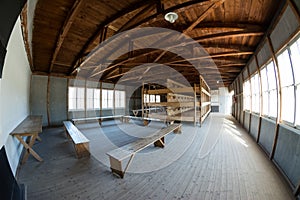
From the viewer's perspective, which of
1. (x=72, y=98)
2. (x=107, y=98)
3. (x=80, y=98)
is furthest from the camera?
(x=107, y=98)

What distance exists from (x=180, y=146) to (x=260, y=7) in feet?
12.8

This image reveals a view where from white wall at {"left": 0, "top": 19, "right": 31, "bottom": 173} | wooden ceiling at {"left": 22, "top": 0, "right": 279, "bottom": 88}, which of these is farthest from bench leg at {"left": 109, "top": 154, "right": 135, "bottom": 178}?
wooden ceiling at {"left": 22, "top": 0, "right": 279, "bottom": 88}

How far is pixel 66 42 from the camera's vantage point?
4441mm

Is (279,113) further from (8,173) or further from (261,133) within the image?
(8,173)

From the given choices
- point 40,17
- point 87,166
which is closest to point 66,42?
point 40,17

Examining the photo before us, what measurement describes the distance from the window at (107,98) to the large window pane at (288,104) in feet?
32.2

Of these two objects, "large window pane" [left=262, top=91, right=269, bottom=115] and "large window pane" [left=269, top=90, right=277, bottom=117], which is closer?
"large window pane" [left=269, top=90, right=277, bottom=117]

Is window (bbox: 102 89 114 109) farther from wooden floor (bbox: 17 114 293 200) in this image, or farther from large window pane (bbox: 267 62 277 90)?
large window pane (bbox: 267 62 277 90)

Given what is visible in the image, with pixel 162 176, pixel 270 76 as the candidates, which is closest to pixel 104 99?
pixel 162 176

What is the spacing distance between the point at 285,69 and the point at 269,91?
4.00 ft

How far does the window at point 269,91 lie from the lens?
11.3 feet

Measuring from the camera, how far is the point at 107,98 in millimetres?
10367

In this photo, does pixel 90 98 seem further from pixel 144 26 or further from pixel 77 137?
pixel 144 26

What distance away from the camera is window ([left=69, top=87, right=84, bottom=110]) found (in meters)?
8.19
